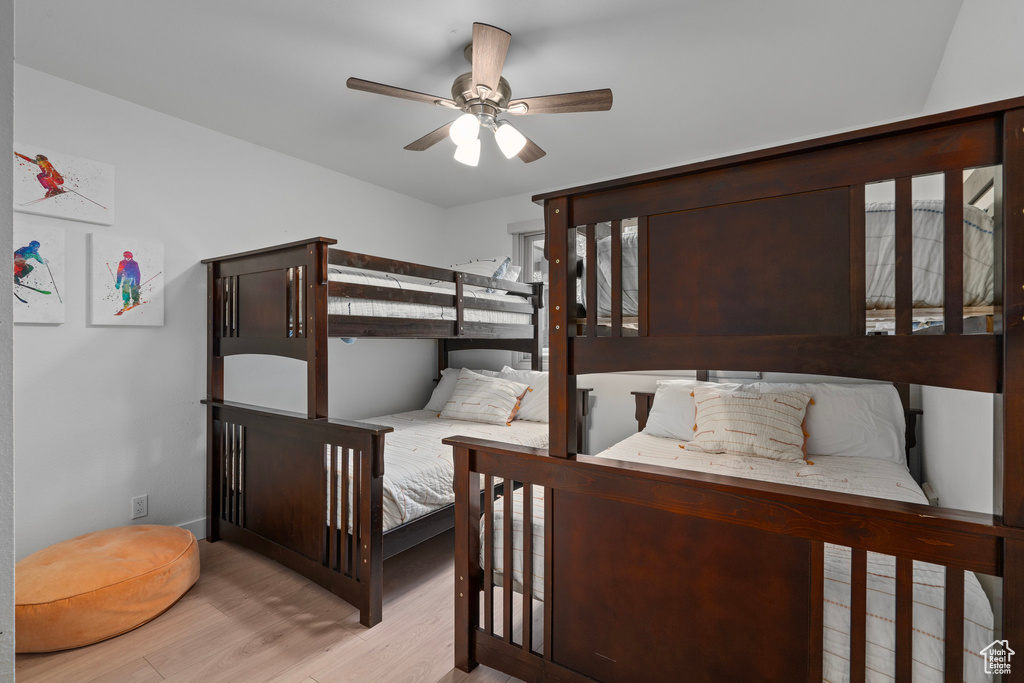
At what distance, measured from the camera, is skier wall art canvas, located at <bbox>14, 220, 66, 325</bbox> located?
2.15 metres

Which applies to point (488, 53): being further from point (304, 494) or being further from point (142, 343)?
point (142, 343)

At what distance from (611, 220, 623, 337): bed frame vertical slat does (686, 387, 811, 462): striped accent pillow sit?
4.99 feet

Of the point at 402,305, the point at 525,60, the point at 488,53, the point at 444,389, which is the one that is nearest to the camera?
the point at 488,53

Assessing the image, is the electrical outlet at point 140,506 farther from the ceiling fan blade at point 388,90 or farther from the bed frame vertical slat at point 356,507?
the ceiling fan blade at point 388,90

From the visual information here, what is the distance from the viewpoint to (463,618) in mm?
1590

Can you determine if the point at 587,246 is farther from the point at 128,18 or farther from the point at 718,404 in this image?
the point at 128,18

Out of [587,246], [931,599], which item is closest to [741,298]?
[587,246]

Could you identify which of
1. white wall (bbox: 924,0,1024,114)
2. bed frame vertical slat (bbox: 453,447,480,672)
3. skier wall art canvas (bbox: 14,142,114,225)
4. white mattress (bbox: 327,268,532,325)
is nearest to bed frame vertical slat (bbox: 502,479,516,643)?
bed frame vertical slat (bbox: 453,447,480,672)

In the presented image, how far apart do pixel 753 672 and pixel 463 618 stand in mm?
885

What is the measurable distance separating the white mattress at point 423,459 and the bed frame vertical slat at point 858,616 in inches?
53.0

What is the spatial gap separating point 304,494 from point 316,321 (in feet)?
2.64

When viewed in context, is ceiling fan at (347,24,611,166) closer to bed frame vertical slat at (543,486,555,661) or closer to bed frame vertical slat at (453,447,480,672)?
bed frame vertical slat at (453,447,480,672)

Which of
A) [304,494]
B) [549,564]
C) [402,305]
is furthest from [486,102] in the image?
[304,494]

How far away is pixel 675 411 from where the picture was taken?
2852mm
